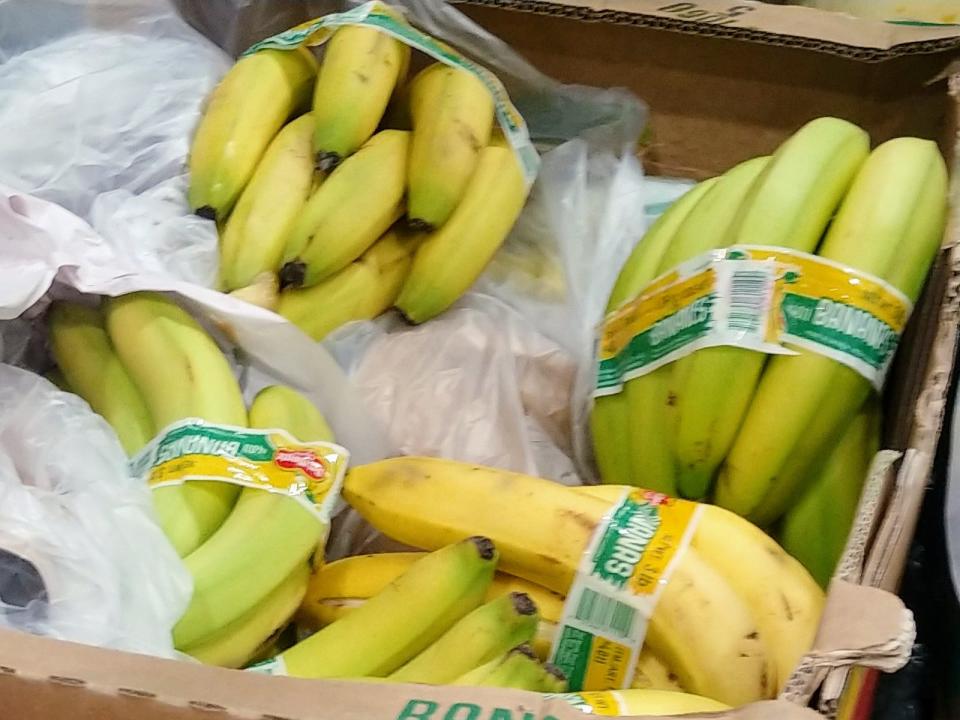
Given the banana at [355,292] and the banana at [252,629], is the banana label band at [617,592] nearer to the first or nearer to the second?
the banana at [252,629]

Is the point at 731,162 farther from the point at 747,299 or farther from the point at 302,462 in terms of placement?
the point at 302,462

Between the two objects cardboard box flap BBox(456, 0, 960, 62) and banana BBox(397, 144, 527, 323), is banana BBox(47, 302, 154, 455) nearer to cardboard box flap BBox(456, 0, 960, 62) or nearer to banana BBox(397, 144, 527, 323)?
banana BBox(397, 144, 527, 323)

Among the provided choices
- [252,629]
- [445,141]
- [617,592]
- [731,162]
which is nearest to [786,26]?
[731,162]

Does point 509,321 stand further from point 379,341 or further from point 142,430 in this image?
point 142,430

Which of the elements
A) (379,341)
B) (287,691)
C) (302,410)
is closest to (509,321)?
(379,341)

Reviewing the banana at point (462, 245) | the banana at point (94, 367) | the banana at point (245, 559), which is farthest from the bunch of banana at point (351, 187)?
the banana at point (245, 559)

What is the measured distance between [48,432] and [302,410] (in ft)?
0.52

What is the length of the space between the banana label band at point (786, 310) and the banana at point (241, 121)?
0.36m

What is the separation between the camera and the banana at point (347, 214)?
0.76 meters

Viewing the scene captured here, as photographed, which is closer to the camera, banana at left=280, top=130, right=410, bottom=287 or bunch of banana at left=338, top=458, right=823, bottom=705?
bunch of banana at left=338, top=458, right=823, bottom=705

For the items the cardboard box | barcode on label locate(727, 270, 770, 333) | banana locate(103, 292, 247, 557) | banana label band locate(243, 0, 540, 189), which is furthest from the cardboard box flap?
banana locate(103, 292, 247, 557)

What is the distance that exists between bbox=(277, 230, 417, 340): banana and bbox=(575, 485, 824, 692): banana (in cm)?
30

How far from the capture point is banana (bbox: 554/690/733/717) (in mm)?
468

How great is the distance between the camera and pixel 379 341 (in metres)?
0.81
